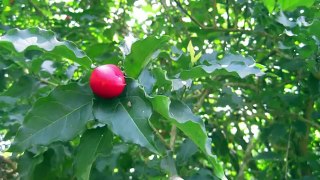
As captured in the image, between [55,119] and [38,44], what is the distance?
22cm

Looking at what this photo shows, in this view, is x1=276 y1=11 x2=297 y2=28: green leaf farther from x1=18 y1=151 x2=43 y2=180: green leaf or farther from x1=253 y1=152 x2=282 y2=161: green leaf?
x1=18 y1=151 x2=43 y2=180: green leaf

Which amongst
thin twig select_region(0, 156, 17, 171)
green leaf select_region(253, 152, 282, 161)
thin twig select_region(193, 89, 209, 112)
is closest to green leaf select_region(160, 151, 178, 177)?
thin twig select_region(193, 89, 209, 112)

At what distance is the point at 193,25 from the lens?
2738 millimetres

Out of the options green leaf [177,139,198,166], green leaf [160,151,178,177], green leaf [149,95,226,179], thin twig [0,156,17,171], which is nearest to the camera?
green leaf [149,95,226,179]

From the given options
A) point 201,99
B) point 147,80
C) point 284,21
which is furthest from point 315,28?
point 201,99

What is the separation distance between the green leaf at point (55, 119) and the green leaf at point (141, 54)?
0.53 feet

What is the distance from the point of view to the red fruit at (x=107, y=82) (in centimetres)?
138

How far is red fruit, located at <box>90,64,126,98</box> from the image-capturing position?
1.38 meters

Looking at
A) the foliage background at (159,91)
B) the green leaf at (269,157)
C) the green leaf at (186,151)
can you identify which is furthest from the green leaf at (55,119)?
the green leaf at (269,157)

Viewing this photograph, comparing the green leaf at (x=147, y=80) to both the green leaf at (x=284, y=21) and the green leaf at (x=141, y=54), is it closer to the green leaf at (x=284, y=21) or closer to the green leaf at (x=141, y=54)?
the green leaf at (x=141, y=54)

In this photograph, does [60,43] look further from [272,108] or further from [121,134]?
[272,108]

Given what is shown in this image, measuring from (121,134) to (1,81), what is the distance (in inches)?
50.4

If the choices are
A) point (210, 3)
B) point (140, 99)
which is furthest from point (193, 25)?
point (140, 99)

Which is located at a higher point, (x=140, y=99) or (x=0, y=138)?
(x=140, y=99)
